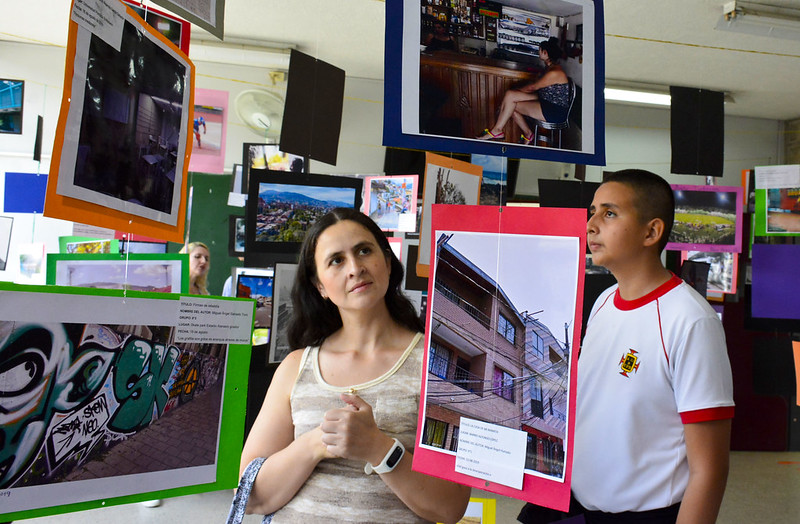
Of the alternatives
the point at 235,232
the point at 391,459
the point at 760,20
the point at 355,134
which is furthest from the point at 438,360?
the point at 355,134

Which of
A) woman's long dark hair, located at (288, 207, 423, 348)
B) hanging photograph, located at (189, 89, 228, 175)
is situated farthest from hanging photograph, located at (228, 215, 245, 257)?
woman's long dark hair, located at (288, 207, 423, 348)

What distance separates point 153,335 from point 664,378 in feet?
3.36

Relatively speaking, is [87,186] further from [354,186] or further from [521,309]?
[354,186]

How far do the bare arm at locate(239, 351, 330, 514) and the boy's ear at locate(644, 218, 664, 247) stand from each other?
2.88 feet

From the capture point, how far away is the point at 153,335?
2.86ft

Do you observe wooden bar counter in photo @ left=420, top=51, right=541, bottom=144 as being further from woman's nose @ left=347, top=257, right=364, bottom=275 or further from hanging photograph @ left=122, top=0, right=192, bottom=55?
hanging photograph @ left=122, top=0, right=192, bottom=55

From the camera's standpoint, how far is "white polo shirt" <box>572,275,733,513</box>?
127cm

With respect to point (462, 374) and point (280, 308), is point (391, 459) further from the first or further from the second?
point (280, 308)

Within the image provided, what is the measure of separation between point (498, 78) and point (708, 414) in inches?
31.2

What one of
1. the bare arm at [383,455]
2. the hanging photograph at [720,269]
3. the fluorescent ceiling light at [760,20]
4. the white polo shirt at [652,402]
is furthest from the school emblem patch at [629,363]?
the hanging photograph at [720,269]

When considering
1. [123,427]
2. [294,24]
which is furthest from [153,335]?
[294,24]

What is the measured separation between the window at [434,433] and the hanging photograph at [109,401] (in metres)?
0.30

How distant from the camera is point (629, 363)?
4.50ft

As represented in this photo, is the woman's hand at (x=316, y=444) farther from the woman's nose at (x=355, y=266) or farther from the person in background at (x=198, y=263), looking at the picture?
the person in background at (x=198, y=263)
